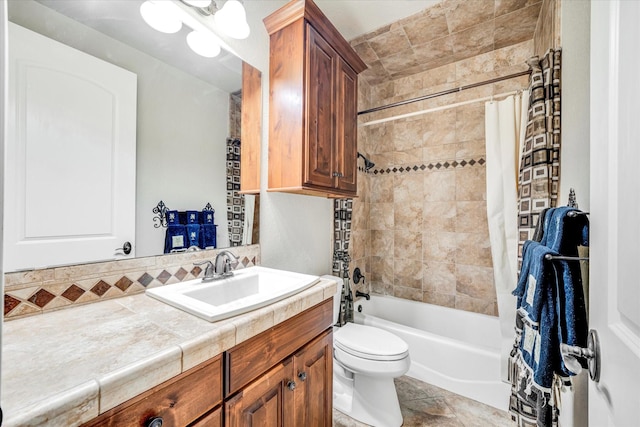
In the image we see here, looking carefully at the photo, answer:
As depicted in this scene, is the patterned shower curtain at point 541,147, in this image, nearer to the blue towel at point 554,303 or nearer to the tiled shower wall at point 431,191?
the blue towel at point 554,303

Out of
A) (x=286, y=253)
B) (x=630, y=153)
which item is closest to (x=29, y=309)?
(x=286, y=253)

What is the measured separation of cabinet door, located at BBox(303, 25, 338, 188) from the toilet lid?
938mm

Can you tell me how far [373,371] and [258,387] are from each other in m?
0.86

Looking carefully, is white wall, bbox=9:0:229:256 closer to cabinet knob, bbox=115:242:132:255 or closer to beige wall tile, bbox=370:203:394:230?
cabinet knob, bbox=115:242:132:255

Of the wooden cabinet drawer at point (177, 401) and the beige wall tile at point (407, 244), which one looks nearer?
the wooden cabinet drawer at point (177, 401)

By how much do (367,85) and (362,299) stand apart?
2.11 meters

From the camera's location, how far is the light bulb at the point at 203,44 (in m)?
1.20

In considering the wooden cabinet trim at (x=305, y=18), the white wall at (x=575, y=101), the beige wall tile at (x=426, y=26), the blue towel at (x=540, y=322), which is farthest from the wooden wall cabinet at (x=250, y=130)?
the white wall at (x=575, y=101)

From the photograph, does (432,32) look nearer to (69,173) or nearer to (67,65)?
(67,65)

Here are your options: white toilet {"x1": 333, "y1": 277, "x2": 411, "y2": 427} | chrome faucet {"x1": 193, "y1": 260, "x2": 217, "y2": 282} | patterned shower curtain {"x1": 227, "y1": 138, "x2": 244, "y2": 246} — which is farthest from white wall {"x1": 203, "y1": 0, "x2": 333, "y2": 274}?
white toilet {"x1": 333, "y1": 277, "x2": 411, "y2": 427}

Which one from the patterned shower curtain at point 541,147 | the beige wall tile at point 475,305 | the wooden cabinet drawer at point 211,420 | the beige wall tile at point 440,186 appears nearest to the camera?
the wooden cabinet drawer at point 211,420

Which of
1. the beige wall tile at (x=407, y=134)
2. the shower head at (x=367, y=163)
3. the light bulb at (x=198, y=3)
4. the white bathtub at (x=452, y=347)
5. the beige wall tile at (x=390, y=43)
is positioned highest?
the beige wall tile at (x=390, y=43)

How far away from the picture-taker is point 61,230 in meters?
0.85

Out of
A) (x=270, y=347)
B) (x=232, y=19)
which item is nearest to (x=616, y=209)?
(x=270, y=347)
